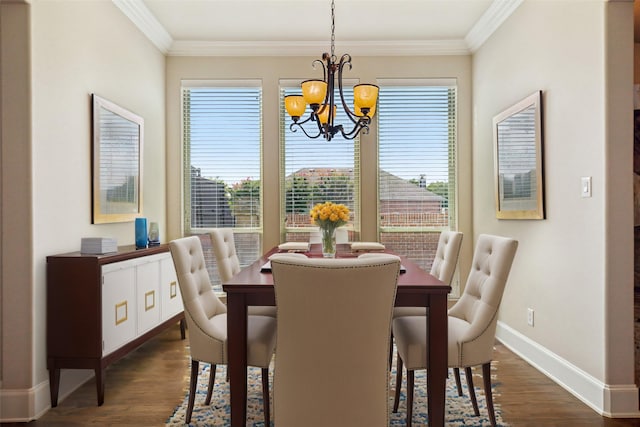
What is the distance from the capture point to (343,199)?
466 cm

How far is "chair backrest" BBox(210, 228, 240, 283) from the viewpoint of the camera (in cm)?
309

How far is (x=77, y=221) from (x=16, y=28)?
1198 mm

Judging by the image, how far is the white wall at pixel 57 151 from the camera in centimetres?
245

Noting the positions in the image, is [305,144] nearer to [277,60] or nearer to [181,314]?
[277,60]

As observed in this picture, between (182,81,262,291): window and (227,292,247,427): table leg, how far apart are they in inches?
106

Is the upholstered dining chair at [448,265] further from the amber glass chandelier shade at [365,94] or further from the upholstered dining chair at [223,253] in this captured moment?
the upholstered dining chair at [223,253]

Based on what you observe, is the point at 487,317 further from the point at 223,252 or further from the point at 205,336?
the point at 223,252

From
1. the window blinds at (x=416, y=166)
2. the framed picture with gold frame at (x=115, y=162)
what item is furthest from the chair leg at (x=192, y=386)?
the window blinds at (x=416, y=166)

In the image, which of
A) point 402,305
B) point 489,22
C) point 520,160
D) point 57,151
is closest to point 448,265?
point 402,305

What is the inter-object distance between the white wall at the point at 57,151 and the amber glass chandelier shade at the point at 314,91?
1548 mm

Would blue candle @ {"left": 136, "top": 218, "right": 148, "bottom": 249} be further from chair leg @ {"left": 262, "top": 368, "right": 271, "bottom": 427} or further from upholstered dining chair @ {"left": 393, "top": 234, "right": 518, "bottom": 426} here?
upholstered dining chair @ {"left": 393, "top": 234, "right": 518, "bottom": 426}

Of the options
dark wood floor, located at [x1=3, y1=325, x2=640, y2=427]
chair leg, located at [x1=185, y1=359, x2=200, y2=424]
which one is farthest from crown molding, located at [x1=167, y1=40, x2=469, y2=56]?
chair leg, located at [x1=185, y1=359, x2=200, y2=424]

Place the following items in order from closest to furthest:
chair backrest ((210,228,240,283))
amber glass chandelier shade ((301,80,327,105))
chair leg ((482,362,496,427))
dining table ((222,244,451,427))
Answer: dining table ((222,244,451,427)) < chair leg ((482,362,496,427)) < amber glass chandelier shade ((301,80,327,105)) < chair backrest ((210,228,240,283))

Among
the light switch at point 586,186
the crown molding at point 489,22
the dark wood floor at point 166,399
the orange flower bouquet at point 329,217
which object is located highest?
the crown molding at point 489,22
